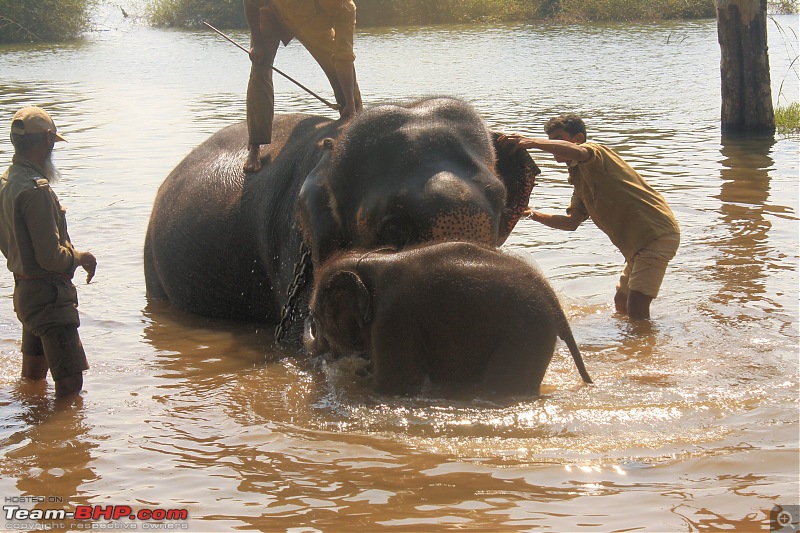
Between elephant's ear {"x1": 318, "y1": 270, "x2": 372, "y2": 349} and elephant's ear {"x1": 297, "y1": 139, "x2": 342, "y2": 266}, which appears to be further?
elephant's ear {"x1": 297, "y1": 139, "x2": 342, "y2": 266}

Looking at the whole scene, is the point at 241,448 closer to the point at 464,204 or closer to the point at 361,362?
the point at 361,362

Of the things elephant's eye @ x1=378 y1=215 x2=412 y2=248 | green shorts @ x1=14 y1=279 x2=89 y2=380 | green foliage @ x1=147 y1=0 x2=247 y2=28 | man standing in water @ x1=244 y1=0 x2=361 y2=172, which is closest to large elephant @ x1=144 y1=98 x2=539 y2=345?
elephant's eye @ x1=378 y1=215 x2=412 y2=248

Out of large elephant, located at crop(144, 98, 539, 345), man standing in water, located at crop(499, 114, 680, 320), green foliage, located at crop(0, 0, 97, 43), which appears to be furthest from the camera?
green foliage, located at crop(0, 0, 97, 43)

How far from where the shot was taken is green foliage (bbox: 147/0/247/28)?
47750mm

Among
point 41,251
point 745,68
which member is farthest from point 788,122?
point 41,251

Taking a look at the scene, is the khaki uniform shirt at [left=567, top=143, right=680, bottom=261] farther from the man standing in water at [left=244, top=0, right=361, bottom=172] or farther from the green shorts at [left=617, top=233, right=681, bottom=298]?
the man standing in water at [left=244, top=0, right=361, bottom=172]

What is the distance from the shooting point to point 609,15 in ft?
131

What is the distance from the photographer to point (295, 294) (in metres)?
5.52

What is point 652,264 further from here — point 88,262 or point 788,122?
point 788,122

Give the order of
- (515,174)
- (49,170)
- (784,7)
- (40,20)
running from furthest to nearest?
(40,20) < (784,7) < (515,174) < (49,170)

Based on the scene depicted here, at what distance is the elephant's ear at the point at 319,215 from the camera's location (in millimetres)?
5074

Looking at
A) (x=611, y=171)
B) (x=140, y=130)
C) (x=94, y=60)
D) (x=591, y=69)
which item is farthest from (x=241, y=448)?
(x=94, y=60)

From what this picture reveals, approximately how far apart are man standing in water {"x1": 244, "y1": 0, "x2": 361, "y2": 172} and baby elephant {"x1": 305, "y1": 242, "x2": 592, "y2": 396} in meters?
2.30

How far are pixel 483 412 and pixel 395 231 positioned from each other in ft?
3.10
